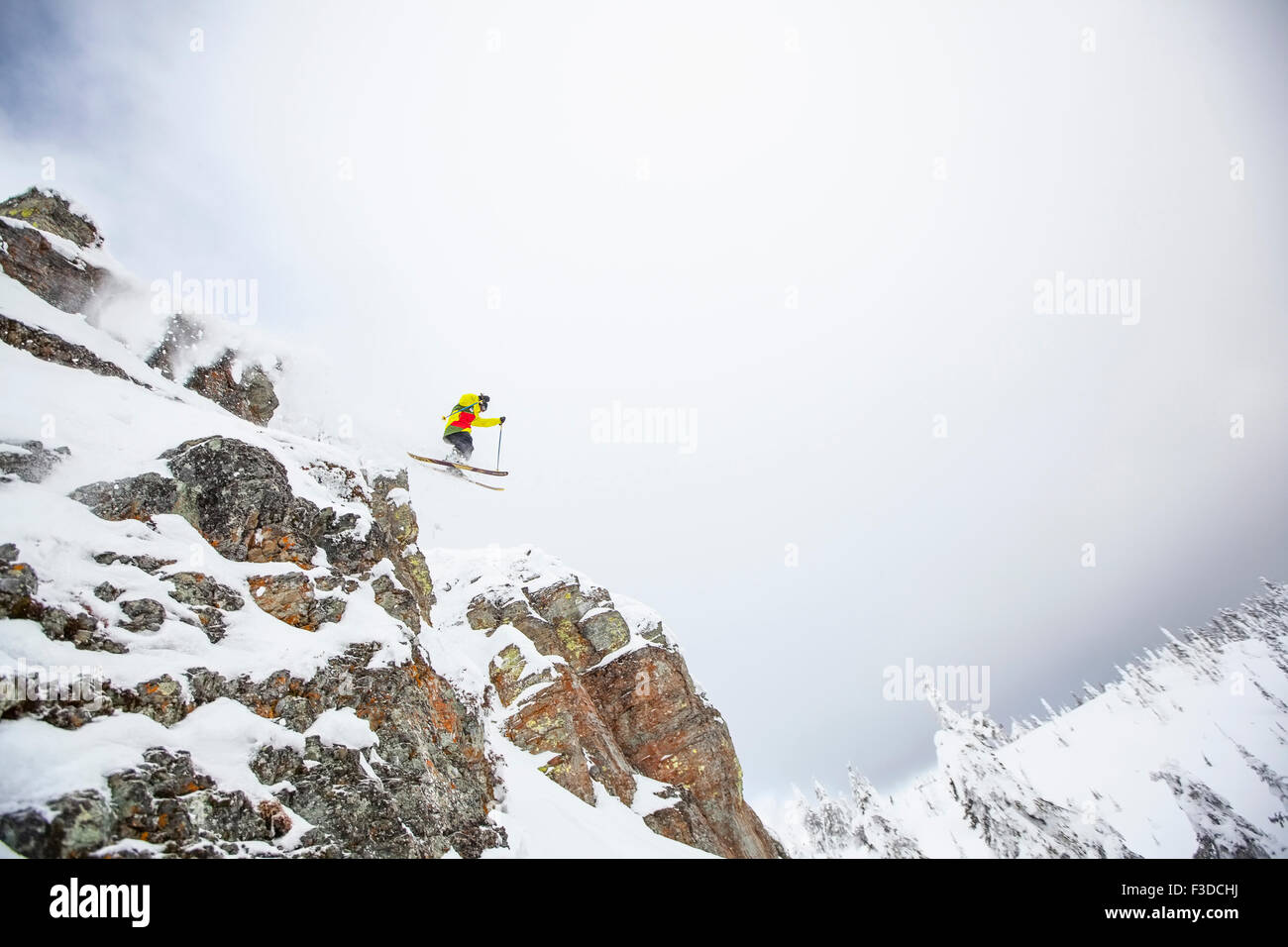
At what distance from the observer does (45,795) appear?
16.2 feet

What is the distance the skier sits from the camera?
21.3 meters

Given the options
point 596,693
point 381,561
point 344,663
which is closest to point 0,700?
point 344,663

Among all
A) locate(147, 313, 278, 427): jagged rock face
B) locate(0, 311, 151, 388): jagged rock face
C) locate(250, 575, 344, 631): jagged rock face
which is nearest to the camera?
locate(250, 575, 344, 631): jagged rock face

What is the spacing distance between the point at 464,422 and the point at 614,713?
45.4 feet

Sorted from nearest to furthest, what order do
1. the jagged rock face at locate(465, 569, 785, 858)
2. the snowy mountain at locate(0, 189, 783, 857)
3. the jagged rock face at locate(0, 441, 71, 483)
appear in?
the snowy mountain at locate(0, 189, 783, 857), the jagged rock face at locate(0, 441, 71, 483), the jagged rock face at locate(465, 569, 785, 858)

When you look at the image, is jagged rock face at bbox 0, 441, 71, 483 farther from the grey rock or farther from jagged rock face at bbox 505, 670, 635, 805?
jagged rock face at bbox 505, 670, 635, 805

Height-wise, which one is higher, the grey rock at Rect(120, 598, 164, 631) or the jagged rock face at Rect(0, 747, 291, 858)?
the grey rock at Rect(120, 598, 164, 631)

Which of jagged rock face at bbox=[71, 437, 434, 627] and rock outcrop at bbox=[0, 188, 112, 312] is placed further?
rock outcrop at bbox=[0, 188, 112, 312]

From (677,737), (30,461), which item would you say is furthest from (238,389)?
(677,737)

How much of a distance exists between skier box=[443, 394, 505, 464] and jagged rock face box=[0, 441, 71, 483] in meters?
12.9

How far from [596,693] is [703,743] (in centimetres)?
517

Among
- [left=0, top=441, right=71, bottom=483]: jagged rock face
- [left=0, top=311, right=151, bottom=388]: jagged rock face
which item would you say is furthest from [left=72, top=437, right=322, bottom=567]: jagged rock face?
[left=0, top=311, right=151, bottom=388]: jagged rock face

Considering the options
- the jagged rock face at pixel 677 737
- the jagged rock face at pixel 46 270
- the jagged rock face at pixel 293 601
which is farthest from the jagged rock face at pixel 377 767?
the jagged rock face at pixel 677 737

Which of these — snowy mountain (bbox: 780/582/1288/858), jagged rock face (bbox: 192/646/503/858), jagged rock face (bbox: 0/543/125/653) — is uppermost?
jagged rock face (bbox: 0/543/125/653)
